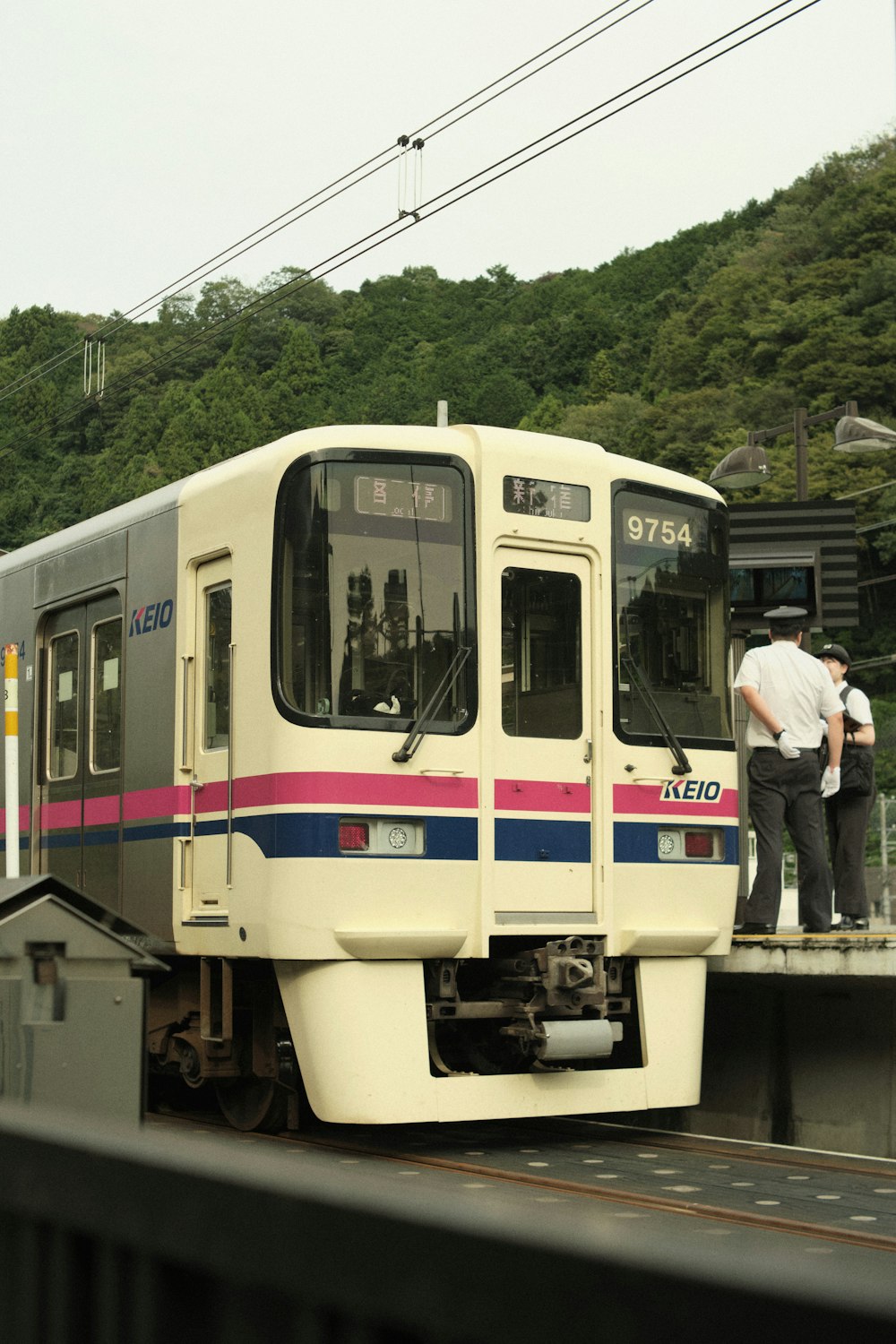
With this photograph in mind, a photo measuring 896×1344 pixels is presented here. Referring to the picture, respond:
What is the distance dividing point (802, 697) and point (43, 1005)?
214 inches

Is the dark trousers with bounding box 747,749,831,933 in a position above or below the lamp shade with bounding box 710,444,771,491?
below

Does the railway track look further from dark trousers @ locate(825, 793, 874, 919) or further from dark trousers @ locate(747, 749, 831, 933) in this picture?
dark trousers @ locate(825, 793, 874, 919)

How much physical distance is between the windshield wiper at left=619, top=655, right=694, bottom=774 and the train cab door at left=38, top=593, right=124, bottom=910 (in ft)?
9.21

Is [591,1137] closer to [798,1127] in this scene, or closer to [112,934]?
[798,1127]

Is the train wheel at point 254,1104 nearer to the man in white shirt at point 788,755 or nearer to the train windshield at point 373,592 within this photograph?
the train windshield at point 373,592

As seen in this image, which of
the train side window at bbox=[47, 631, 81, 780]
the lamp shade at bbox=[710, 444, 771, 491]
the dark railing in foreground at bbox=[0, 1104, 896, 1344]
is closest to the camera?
the dark railing in foreground at bbox=[0, 1104, 896, 1344]

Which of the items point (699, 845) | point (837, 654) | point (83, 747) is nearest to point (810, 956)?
point (699, 845)

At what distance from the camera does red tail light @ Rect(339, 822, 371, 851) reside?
25.6 feet

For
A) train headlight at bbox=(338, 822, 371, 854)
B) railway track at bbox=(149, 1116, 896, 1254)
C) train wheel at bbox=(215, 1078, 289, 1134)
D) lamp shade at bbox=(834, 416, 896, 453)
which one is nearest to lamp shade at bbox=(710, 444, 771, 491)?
lamp shade at bbox=(834, 416, 896, 453)

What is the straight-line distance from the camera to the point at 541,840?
831 cm

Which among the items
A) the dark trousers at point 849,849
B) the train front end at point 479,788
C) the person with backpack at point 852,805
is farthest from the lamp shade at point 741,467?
the train front end at point 479,788

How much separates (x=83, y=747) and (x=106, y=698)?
399 millimetres

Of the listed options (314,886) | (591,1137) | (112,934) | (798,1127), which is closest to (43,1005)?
(112,934)

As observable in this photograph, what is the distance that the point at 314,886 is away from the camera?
7703mm
